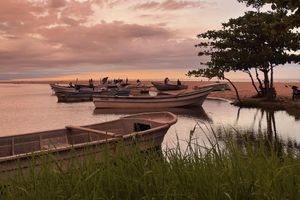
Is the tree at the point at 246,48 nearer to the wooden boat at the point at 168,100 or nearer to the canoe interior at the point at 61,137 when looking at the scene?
the wooden boat at the point at 168,100

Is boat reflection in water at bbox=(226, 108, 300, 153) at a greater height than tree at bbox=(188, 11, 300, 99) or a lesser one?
lesser

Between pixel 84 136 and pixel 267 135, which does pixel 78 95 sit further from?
pixel 84 136

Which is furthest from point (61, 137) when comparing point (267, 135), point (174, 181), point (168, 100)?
point (168, 100)

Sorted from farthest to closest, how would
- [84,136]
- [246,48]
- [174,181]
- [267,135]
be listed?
[246,48]
[267,135]
[84,136]
[174,181]

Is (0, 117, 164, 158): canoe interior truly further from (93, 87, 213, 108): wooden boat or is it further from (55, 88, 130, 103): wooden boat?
(55, 88, 130, 103): wooden boat

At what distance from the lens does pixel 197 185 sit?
489 centimetres

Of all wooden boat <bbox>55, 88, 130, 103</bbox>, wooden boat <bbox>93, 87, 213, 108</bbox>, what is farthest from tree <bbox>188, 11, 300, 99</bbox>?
wooden boat <bbox>55, 88, 130, 103</bbox>

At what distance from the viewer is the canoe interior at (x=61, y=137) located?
1306 centimetres

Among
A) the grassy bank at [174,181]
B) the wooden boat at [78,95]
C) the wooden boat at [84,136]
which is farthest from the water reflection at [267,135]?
the wooden boat at [78,95]

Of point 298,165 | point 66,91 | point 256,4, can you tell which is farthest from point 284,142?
point 66,91

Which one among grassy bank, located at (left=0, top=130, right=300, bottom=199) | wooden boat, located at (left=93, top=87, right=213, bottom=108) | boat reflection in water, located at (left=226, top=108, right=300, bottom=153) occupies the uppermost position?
grassy bank, located at (left=0, top=130, right=300, bottom=199)

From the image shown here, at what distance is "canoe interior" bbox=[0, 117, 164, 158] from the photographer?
1306 centimetres

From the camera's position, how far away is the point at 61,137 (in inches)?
571

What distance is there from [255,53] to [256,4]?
4.91 m
